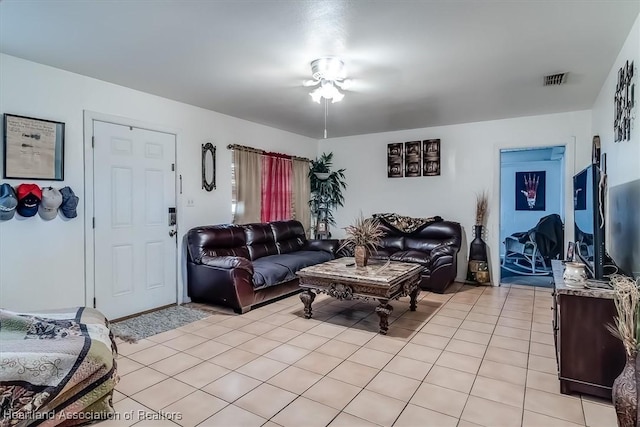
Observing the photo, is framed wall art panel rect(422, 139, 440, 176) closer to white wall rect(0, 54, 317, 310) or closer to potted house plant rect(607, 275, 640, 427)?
white wall rect(0, 54, 317, 310)

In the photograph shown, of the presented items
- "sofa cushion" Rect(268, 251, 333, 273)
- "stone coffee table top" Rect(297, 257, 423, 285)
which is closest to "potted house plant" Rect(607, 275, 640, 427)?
"stone coffee table top" Rect(297, 257, 423, 285)

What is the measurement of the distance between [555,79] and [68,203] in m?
4.74

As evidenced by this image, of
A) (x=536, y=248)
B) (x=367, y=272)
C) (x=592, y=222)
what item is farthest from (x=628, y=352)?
(x=536, y=248)

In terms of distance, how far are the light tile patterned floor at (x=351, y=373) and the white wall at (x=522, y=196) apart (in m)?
3.80

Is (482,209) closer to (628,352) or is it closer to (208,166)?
(628,352)

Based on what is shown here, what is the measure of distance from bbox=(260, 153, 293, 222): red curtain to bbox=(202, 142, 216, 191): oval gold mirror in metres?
0.96

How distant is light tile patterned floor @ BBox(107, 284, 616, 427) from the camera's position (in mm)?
1997

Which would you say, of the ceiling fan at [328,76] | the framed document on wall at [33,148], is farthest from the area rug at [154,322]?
the ceiling fan at [328,76]

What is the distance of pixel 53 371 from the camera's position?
1.77 metres

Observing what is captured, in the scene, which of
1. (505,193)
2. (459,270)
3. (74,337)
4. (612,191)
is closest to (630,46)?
(612,191)

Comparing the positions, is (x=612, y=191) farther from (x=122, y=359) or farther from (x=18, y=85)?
(x=18, y=85)

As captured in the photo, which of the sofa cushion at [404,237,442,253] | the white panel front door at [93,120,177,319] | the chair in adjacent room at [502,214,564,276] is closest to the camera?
the white panel front door at [93,120,177,319]

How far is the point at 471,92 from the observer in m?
3.81

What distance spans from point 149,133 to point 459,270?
474cm
